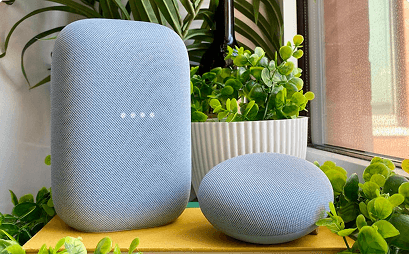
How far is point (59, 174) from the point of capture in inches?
17.3

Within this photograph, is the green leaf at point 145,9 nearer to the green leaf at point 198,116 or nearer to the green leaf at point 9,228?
the green leaf at point 198,116

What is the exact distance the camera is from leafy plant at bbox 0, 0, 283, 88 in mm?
797

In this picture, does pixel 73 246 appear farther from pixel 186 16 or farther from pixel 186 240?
pixel 186 16

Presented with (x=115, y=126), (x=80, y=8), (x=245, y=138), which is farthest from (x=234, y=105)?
(x=80, y=8)

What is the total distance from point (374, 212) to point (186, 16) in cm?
67

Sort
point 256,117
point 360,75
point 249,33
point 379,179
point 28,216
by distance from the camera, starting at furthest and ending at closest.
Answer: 1. point 249,33
2. point 360,75
3. point 256,117
4. point 28,216
5. point 379,179

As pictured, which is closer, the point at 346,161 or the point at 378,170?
the point at 378,170

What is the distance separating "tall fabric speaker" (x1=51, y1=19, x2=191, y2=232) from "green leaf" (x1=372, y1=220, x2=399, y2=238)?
24cm

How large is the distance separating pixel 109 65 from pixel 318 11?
2.59ft

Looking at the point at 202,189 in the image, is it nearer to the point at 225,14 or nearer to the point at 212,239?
the point at 212,239

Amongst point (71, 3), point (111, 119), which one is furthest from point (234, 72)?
point (71, 3)

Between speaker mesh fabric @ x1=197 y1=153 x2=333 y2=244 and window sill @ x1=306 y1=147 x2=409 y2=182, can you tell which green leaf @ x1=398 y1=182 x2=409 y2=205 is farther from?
window sill @ x1=306 y1=147 x2=409 y2=182

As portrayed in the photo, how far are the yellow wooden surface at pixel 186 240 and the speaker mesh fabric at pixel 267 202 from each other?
0.04ft

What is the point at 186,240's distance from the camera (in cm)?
40
